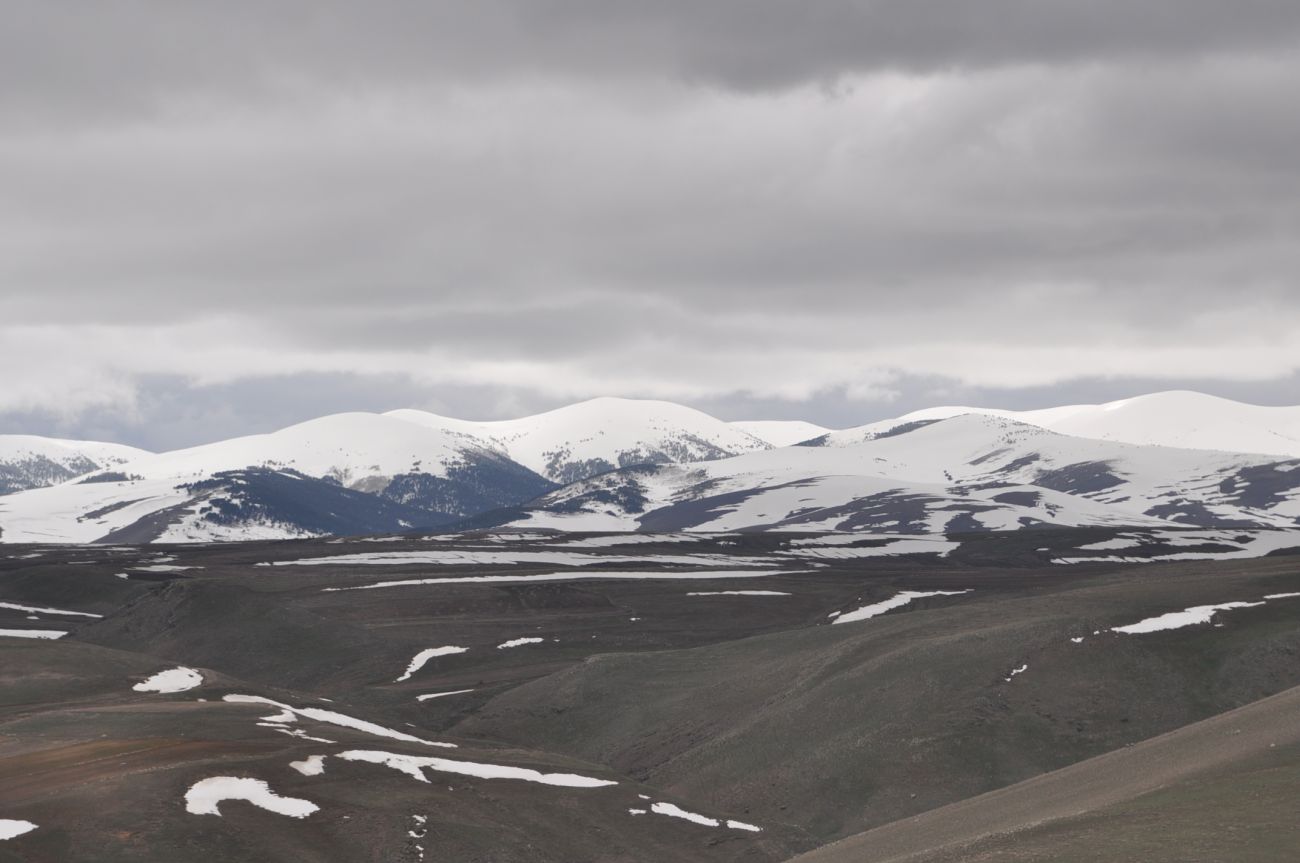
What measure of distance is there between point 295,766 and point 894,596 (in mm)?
117199

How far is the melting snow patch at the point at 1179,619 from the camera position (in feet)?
314

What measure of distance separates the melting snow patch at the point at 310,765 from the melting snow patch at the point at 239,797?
380 cm

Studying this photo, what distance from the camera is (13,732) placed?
75938 mm

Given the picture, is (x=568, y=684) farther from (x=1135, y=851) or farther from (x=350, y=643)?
(x=1135, y=851)

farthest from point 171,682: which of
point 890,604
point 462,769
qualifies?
point 890,604

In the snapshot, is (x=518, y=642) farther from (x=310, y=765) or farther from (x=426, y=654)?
(x=310, y=765)

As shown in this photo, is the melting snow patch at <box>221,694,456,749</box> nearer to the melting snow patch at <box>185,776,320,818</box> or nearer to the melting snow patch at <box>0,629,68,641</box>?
the melting snow patch at <box>185,776,320,818</box>

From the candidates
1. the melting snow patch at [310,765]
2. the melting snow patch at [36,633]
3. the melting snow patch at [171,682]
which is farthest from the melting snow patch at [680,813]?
the melting snow patch at [36,633]

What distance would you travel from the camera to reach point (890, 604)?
167 m

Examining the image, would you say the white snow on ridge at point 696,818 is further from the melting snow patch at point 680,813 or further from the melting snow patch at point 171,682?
the melting snow patch at point 171,682

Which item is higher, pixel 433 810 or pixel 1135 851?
pixel 1135 851

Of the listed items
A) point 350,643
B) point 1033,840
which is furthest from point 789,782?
point 350,643

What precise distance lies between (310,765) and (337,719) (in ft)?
78.9

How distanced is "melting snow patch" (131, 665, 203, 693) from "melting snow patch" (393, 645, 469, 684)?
2554 cm
